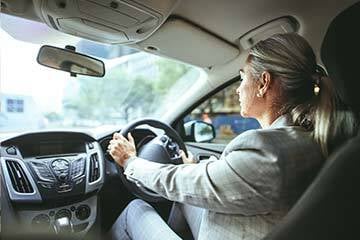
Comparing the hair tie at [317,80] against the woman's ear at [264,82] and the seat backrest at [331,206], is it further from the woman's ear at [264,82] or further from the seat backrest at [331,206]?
the seat backrest at [331,206]

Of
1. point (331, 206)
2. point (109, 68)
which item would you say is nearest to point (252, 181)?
point (331, 206)

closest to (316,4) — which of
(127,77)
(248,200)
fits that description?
(248,200)

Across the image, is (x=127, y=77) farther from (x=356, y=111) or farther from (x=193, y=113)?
(x=356, y=111)

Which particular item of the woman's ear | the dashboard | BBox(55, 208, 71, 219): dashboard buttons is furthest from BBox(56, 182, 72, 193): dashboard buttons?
the woman's ear

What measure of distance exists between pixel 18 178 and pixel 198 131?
50.4 inches

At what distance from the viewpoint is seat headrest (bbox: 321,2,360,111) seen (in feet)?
3.56

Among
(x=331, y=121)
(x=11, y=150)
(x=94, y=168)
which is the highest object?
(x=331, y=121)

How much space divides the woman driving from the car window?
111 centimetres

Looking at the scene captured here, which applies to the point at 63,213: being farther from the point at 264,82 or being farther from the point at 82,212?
the point at 264,82

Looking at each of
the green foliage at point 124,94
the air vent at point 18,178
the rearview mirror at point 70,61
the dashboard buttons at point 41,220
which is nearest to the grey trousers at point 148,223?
the dashboard buttons at point 41,220

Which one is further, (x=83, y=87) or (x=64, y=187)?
(x=83, y=87)

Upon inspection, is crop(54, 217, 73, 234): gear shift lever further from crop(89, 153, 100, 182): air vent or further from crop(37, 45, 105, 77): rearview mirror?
crop(37, 45, 105, 77): rearview mirror

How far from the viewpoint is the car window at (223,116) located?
2.51m

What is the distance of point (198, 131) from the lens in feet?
8.67
